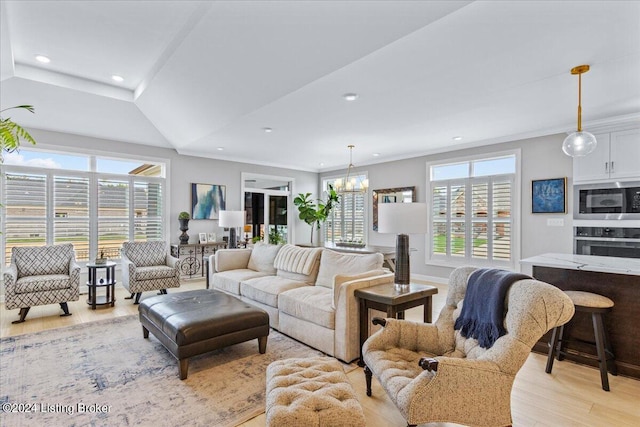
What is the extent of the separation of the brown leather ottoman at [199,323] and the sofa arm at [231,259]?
1.48 meters

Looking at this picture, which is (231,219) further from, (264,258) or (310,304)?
(310,304)

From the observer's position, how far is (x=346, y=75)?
10.3ft

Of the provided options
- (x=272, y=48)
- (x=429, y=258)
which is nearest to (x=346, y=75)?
(x=272, y=48)

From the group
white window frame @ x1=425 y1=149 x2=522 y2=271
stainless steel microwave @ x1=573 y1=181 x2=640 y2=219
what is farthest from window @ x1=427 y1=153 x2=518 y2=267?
stainless steel microwave @ x1=573 y1=181 x2=640 y2=219

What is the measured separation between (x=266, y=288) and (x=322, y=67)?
7.93ft

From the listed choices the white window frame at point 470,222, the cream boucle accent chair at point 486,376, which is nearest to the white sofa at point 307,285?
the cream boucle accent chair at point 486,376

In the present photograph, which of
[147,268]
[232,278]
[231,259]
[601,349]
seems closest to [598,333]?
[601,349]

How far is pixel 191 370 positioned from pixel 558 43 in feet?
12.9

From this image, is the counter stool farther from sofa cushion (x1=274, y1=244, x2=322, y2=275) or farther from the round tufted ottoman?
sofa cushion (x1=274, y1=244, x2=322, y2=275)

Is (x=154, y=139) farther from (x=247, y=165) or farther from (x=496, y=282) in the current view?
(x=496, y=282)

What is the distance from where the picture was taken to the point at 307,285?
3850 mm

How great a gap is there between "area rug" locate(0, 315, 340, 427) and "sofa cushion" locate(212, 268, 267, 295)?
0.99m

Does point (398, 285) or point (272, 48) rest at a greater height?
point (272, 48)

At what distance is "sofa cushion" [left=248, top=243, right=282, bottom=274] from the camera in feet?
15.1
